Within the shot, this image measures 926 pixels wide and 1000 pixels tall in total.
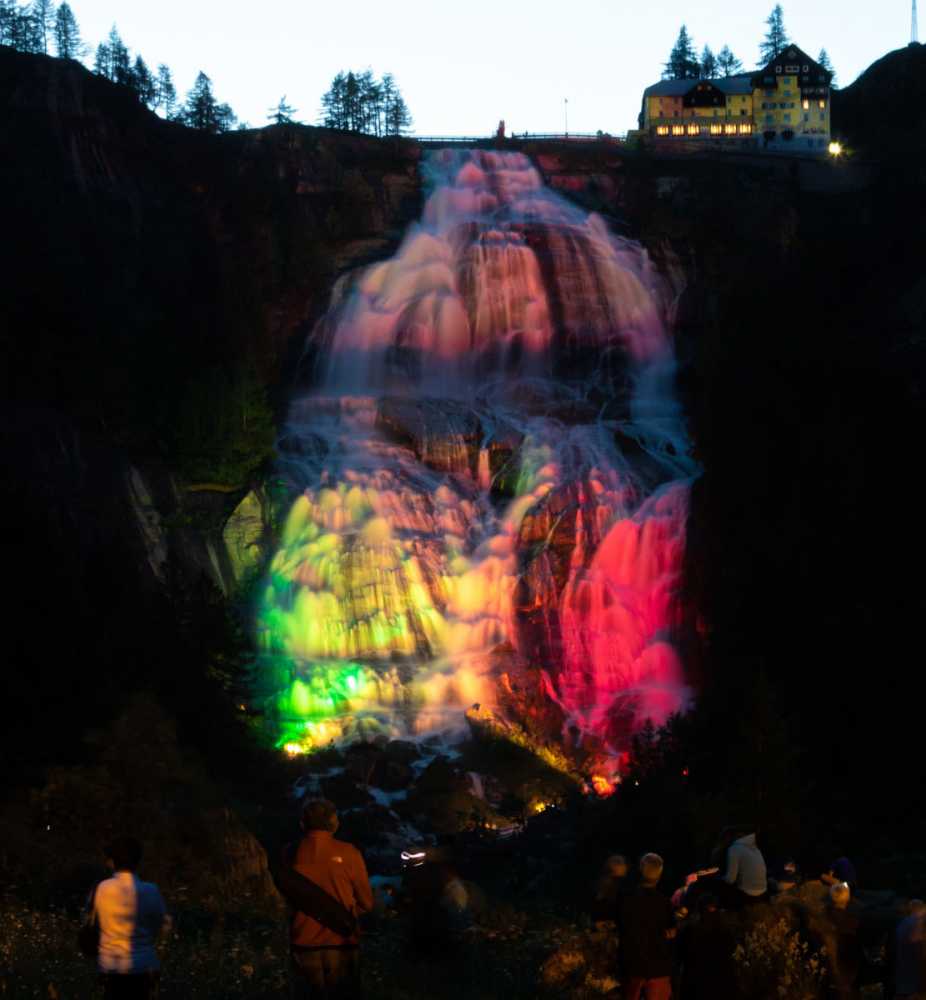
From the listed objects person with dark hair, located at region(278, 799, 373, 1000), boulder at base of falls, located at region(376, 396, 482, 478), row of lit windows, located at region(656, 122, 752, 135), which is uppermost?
row of lit windows, located at region(656, 122, 752, 135)

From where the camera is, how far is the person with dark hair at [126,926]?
10664mm

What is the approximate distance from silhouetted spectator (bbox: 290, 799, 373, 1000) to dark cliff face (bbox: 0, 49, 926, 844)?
15755 millimetres

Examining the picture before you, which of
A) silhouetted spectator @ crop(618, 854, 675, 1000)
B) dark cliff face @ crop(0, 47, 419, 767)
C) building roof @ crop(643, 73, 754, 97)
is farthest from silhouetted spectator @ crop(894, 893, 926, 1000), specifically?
building roof @ crop(643, 73, 754, 97)

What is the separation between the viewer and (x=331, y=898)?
1090cm

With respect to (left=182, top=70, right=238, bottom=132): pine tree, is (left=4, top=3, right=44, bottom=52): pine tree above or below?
above

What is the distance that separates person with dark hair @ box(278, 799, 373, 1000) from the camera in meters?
11.0

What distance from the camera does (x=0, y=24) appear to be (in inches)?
3932

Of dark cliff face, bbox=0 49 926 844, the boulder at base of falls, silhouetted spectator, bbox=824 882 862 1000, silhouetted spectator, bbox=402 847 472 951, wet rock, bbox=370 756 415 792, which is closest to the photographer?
silhouetted spectator, bbox=824 882 862 1000

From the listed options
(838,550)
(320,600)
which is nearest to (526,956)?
(838,550)

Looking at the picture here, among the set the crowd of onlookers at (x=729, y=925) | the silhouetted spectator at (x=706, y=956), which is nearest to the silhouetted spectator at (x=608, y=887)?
the crowd of onlookers at (x=729, y=925)

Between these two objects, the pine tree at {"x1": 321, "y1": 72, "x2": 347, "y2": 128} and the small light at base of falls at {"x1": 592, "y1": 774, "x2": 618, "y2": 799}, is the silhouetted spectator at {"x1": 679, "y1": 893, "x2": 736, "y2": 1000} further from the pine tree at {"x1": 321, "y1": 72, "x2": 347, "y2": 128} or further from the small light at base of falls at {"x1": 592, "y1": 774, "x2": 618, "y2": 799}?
the pine tree at {"x1": 321, "y1": 72, "x2": 347, "y2": 128}

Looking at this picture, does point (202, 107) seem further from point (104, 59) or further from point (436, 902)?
point (436, 902)

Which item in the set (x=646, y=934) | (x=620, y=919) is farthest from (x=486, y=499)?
(x=646, y=934)

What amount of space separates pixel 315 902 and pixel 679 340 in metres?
50.2
